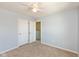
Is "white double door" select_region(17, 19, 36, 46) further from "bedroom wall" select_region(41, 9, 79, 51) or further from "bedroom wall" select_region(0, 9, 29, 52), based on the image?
"bedroom wall" select_region(41, 9, 79, 51)

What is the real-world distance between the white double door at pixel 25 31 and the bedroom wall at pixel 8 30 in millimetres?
493

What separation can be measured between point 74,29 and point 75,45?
0.75 m

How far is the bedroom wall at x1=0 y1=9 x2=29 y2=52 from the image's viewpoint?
4039mm

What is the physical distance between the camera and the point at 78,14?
3859 millimetres

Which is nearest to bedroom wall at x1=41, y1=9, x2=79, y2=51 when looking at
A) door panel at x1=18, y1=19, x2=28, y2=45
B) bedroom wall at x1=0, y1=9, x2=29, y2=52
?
door panel at x1=18, y1=19, x2=28, y2=45

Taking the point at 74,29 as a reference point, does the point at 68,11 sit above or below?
above

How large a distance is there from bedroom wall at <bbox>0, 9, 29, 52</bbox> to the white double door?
→ 49cm

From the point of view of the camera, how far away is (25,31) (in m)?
6.08

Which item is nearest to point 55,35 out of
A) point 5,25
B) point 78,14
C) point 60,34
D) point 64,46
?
point 60,34

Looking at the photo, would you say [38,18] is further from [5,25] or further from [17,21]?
[5,25]

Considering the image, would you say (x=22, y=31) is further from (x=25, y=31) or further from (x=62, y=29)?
(x=62, y=29)

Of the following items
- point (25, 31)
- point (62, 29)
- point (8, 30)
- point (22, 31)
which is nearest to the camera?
point (8, 30)

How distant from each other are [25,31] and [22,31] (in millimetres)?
376

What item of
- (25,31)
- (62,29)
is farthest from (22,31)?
(62,29)
